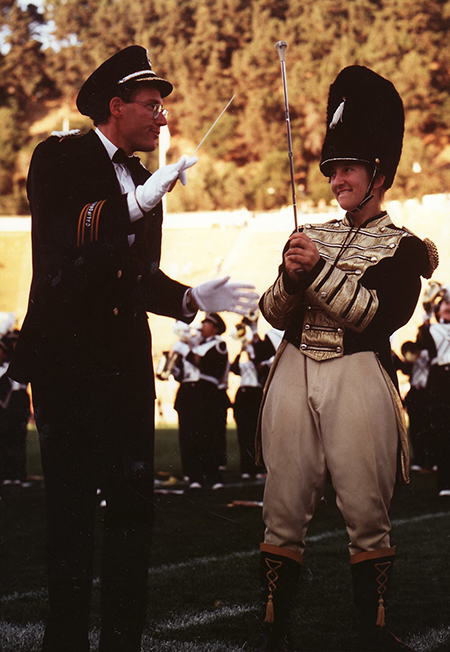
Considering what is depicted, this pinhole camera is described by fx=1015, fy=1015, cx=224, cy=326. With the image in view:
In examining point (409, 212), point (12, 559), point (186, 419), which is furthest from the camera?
point (409, 212)

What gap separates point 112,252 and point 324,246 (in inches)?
32.1

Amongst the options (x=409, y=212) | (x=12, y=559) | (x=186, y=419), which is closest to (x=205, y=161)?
(x=409, y=212)

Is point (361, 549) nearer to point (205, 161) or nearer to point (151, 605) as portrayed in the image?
point (151, 605)

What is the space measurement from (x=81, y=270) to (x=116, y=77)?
66 centimetres

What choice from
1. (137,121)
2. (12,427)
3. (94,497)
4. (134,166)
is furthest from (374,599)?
(12,427)

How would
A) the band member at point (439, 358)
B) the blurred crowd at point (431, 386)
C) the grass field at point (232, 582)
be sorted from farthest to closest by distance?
1. the band member at point (439, 358)
2. the blurred crowd at point (431, 386)
3. the grass field at point (232, 582)

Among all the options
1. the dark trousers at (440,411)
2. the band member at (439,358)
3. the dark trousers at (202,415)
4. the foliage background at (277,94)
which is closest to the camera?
the dark trousers at (440,411)

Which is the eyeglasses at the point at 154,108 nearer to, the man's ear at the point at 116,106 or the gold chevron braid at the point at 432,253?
the man's ear at the point at 116,106

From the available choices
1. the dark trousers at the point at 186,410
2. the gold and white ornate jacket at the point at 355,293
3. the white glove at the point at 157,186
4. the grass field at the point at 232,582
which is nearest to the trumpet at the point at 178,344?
the dark trousers at the point at 186,410

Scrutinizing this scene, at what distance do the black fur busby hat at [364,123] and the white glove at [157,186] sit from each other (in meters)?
0.69

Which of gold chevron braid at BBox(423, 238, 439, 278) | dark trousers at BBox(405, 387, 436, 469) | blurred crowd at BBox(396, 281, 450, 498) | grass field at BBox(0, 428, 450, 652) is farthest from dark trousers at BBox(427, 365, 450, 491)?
gold chevron braid at BBox(423, 238, 439, 278)

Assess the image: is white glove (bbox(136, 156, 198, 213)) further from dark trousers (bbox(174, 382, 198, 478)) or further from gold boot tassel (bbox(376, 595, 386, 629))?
dark trousers (bbox(174, 382, 198, 478))

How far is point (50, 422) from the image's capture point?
10.1 ft

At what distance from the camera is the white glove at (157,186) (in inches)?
116
